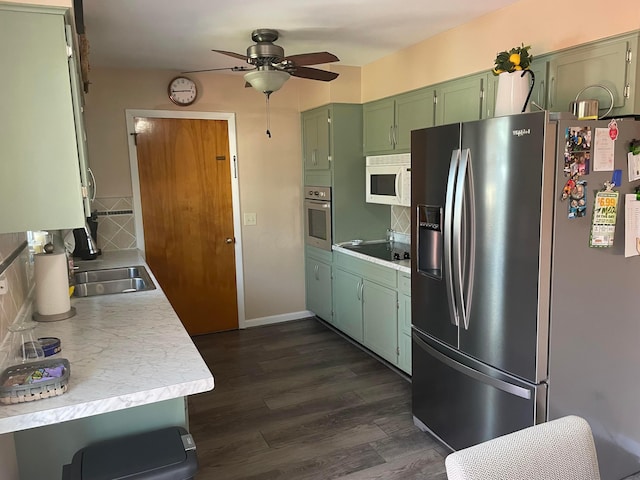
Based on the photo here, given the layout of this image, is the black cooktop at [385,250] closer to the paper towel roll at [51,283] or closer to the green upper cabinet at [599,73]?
the green upper cabinet at [599,73]

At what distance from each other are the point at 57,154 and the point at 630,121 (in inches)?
89.9

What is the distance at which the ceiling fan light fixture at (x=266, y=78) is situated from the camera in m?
2.86

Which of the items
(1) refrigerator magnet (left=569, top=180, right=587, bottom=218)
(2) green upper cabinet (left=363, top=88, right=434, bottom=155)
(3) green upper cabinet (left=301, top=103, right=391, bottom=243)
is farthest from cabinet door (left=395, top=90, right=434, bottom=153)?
(1) refrigerator magnet (left=569, top=180, right=587, bottom=218)

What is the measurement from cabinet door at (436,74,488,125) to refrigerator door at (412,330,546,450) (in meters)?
1.41

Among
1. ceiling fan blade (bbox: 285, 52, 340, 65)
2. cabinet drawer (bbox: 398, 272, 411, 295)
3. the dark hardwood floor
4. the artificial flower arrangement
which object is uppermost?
ceiling fan blade (bbox: 285, 52, 340, 65)

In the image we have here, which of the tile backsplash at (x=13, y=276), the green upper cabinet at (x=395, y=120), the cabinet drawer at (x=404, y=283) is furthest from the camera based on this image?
the green upper cabinet at (x=395, y=120)

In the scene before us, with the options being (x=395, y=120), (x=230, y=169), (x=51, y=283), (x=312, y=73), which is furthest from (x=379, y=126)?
(x=51, y=283)

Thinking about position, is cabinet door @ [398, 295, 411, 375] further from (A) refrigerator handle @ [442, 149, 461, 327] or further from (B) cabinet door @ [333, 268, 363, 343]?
(A) refrigerator handle @ [442, 149, 461, 327]

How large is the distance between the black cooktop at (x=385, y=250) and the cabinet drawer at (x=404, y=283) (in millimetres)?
217

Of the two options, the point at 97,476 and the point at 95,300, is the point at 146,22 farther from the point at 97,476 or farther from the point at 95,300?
the point at 97,476

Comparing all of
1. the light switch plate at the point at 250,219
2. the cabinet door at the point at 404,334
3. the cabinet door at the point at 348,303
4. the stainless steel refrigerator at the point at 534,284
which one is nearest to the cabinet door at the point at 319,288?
the cabinet door at the point at 348,303

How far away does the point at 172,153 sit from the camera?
169 inches

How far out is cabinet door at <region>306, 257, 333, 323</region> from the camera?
450 cm

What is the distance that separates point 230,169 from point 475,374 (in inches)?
119
